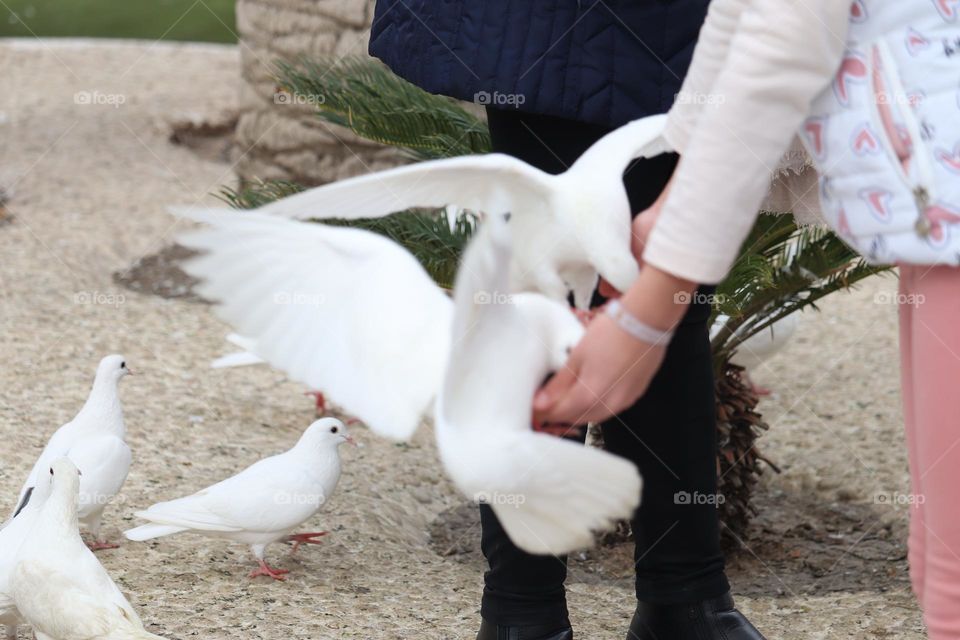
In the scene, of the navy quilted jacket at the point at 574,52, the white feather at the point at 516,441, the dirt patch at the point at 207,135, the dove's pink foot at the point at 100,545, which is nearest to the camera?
the white feather at the point at 516,441

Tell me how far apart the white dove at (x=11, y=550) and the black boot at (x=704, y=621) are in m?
1.50

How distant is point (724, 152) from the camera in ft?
5.19

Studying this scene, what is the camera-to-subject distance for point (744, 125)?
157 cm

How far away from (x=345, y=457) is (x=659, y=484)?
2219 mm

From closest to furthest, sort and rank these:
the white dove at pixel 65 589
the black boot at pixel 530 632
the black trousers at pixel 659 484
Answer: the black trousers at pixel 659 484 → the black boot at pixel 530 632 → the white dove at pixel 65 589

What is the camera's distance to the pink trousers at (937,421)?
154 centimetres

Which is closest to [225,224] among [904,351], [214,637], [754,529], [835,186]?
[835,186]

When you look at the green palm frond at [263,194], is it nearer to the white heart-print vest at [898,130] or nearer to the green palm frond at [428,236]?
the green palm frond at [428,236]

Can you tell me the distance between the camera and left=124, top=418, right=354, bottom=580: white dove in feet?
11.0

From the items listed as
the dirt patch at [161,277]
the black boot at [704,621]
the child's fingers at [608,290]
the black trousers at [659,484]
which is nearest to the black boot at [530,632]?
the black trousers at [659,484]

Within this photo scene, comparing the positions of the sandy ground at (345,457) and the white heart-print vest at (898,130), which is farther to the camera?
the sandy ground at (345,457)

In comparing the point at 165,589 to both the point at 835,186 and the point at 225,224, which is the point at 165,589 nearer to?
the point at 225,224

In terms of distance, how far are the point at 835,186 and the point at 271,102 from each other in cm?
609

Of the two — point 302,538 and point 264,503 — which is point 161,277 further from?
point 264,503
